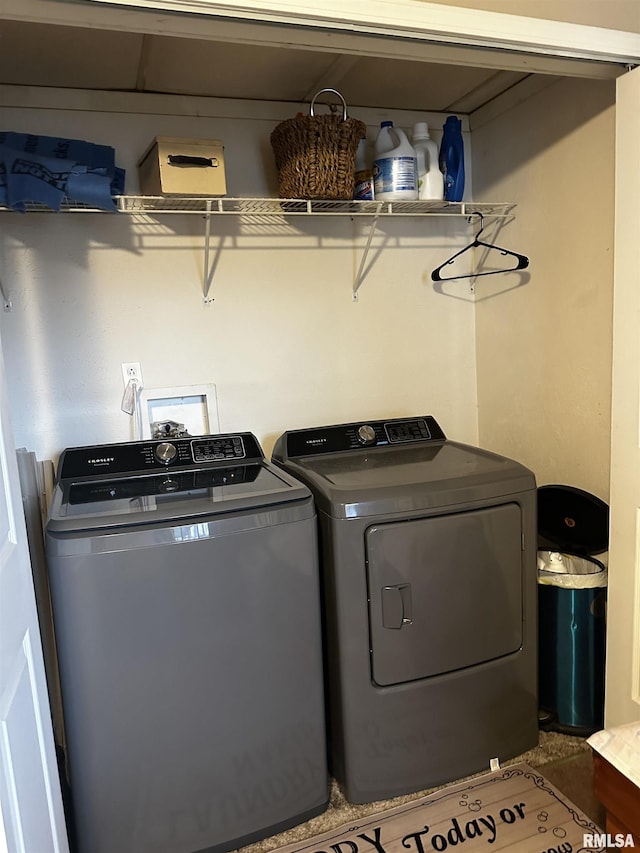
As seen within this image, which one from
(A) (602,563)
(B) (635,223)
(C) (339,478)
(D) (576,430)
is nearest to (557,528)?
(A) (602,563)

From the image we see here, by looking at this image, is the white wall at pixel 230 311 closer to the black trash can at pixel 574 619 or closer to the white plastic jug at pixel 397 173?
the white plastic jug at pixel 397 173

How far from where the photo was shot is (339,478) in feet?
6.60

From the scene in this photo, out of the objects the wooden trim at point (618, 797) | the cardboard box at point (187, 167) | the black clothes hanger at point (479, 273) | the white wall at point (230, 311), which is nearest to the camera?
the wooden trim at point (618, 797)

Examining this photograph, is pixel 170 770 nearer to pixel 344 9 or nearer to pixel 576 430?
pixel 576 430

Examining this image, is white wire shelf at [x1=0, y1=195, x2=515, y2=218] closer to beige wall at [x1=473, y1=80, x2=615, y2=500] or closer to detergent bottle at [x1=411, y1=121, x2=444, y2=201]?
detergent bottle at [x1=411, y1=121, x2=444, y2=201]

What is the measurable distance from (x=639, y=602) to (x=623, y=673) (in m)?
0.23

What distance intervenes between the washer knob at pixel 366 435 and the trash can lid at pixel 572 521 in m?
0.63

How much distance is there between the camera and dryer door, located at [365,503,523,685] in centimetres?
188

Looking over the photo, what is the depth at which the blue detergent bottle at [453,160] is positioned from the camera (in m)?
2.47

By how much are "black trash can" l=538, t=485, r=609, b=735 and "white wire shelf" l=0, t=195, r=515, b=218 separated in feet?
3.71

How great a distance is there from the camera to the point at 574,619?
2.15 metres

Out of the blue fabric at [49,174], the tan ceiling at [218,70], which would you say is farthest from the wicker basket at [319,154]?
the blue fabric at [49,174]

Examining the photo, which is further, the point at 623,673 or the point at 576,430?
the point at 576,430

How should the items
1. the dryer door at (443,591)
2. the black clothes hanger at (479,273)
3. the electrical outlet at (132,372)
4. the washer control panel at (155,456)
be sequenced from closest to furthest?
the dryer door at (443,591)
the washer control panel at (155,456)
the electrical outlet at (132,372)
the black clothes hanger at (479,273)
